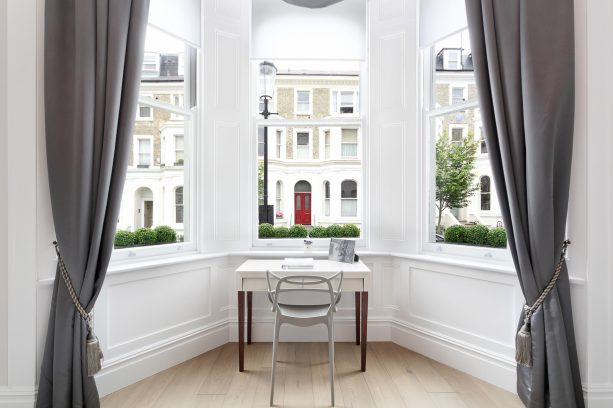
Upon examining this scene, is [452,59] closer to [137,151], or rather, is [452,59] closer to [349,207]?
[349,207]

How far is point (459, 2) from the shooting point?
275 centimetres

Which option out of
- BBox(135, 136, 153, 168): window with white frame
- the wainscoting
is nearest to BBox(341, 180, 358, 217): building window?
the wainscoting

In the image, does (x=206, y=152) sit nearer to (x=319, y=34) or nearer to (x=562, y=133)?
(x=319, y=34)

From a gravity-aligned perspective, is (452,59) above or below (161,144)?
above

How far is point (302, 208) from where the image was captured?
339cm

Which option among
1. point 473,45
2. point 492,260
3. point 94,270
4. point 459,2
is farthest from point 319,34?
point 94,270

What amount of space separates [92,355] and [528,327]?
2.57 metres

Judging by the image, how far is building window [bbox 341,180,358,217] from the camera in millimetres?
3354

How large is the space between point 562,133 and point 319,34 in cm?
221

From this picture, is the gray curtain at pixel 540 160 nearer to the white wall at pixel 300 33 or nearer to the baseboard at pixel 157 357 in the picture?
the white wall at pixel 300 33

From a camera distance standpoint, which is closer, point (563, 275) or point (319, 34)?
point (563, 275)

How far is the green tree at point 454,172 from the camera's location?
2.83 m

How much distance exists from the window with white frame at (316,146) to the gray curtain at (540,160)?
145cm

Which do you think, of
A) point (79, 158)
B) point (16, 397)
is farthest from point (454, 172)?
point (16, 397)
